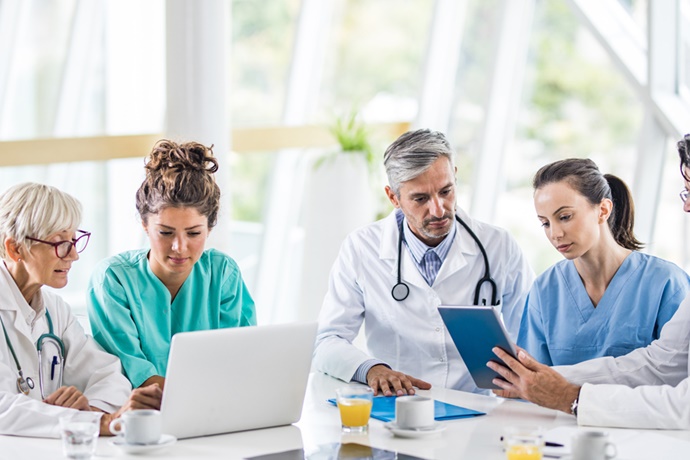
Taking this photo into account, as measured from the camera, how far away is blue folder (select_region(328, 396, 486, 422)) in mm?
2318

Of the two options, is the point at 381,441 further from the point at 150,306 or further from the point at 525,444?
the point at 150,306

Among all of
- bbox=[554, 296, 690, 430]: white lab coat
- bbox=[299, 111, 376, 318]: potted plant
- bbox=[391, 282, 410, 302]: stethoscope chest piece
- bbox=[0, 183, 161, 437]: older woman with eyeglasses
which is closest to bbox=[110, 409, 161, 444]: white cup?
bbox=[0, 183, 161, 437]: older woman with eyeglasses

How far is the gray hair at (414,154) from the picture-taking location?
2869 millimetres

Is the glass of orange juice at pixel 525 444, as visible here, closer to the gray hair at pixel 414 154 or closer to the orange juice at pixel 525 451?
the orange juice at pixel 525 451

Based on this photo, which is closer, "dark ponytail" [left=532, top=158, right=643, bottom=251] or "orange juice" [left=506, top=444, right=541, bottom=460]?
"orange juice" [left=506, top=444, right=541, bottom=460]

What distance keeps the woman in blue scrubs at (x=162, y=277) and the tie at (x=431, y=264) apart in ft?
2.02

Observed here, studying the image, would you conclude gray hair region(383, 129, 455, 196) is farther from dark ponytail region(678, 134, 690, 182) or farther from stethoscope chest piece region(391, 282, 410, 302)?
dark ponytail region(678, 134, 690, 182)

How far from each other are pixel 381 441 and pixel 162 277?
2.94ft

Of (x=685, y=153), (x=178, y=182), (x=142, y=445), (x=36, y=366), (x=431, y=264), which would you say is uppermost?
(x=685, y=153)

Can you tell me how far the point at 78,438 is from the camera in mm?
1906

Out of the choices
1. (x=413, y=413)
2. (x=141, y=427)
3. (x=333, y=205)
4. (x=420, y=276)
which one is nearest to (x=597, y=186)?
(x=420, y=276)

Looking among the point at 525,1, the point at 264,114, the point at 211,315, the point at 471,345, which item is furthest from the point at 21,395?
the point at 264,114

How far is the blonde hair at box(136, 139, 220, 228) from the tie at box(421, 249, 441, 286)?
679 millimetres

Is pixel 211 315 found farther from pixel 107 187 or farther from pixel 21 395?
pixel 107 187
